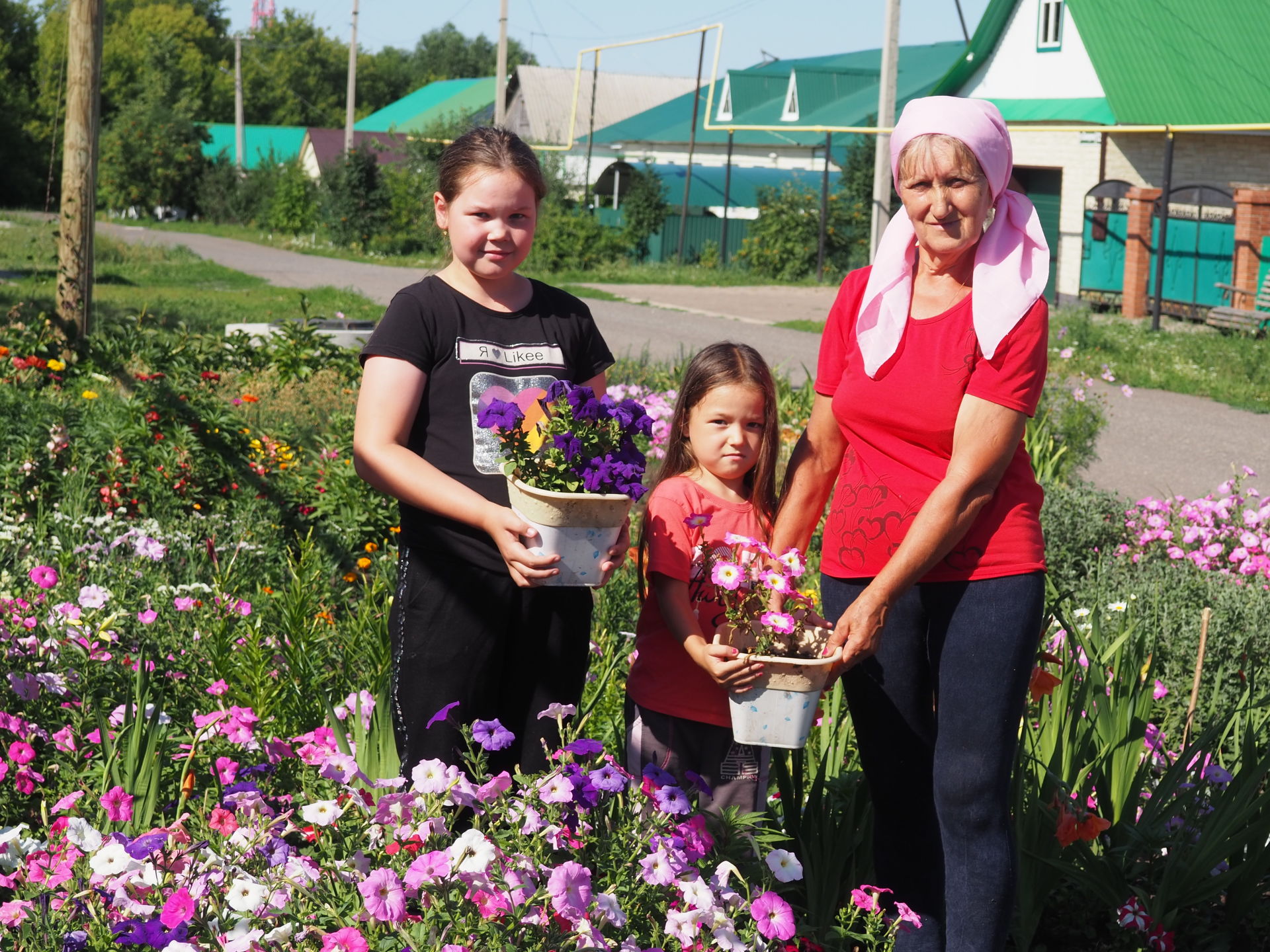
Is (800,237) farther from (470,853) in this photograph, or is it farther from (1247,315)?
(470,853)

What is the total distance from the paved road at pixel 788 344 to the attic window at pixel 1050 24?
5.47 m

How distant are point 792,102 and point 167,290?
2215cm

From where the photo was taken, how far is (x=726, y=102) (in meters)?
37.8

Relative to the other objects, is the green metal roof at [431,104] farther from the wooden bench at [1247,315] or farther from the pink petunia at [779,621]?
the pink petunia at [779,621]

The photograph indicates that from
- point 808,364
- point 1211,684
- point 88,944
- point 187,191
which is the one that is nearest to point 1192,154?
point 808,364

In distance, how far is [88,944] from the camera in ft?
5.69

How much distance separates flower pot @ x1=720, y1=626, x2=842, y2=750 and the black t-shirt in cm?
49

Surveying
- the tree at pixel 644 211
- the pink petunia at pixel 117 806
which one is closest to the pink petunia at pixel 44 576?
the pink petunia at pixel 117 806

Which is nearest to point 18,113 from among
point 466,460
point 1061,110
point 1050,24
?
point 1050,24

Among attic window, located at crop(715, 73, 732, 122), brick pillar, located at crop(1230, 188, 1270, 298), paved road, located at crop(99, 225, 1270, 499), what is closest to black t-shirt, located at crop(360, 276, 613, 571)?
paved road, located at crop(99, 225, 1270, 499)

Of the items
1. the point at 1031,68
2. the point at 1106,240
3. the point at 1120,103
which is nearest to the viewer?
the point at 1106,240

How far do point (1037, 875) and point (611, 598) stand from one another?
6.17 feet

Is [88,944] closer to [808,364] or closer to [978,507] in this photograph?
[978,507]

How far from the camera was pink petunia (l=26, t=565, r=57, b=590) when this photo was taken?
336 centimetres
